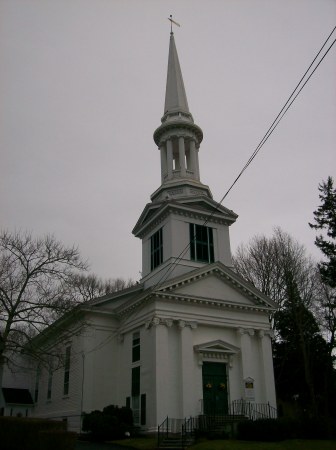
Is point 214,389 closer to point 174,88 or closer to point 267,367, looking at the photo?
point 267,367

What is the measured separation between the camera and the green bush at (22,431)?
50.1ft

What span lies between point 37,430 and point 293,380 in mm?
29992

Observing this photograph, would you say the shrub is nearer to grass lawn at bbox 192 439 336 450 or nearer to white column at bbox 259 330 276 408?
grass lawn at bbox 192 439 336 450

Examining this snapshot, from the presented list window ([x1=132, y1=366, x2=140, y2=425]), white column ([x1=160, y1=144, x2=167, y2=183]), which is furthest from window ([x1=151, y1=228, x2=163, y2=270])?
window ([x1=132, y1=366, x2=140, y2=425])

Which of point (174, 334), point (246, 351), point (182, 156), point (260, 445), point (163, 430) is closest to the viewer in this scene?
point (260, 445)

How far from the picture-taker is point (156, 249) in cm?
3294

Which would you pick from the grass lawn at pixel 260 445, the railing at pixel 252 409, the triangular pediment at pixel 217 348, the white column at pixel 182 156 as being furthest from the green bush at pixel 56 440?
the white column at pixel 182 156

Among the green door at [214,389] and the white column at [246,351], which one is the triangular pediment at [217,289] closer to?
the white column at [246,351]

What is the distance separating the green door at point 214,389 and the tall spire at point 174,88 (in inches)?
852

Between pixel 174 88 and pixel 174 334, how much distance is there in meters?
24.0

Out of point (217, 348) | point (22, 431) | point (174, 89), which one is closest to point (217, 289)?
point (217, 348)

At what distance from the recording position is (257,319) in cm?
2905

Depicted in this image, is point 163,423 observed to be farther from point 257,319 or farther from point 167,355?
point 257,319

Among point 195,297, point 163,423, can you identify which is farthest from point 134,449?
point 195,297
